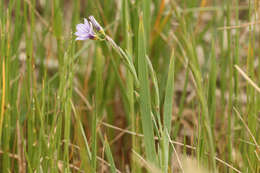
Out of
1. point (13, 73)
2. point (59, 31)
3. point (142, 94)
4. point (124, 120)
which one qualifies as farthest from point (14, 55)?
point (142, 94)

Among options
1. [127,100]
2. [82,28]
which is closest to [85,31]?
[82,28]

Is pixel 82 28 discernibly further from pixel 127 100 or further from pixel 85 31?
pixel 127 100

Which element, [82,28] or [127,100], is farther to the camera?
[127,100]

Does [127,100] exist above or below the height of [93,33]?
below

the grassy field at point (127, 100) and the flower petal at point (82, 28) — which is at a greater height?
the flower petal at point (82, 28)

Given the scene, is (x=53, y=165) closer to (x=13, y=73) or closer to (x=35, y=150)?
(x=35, y=150)
